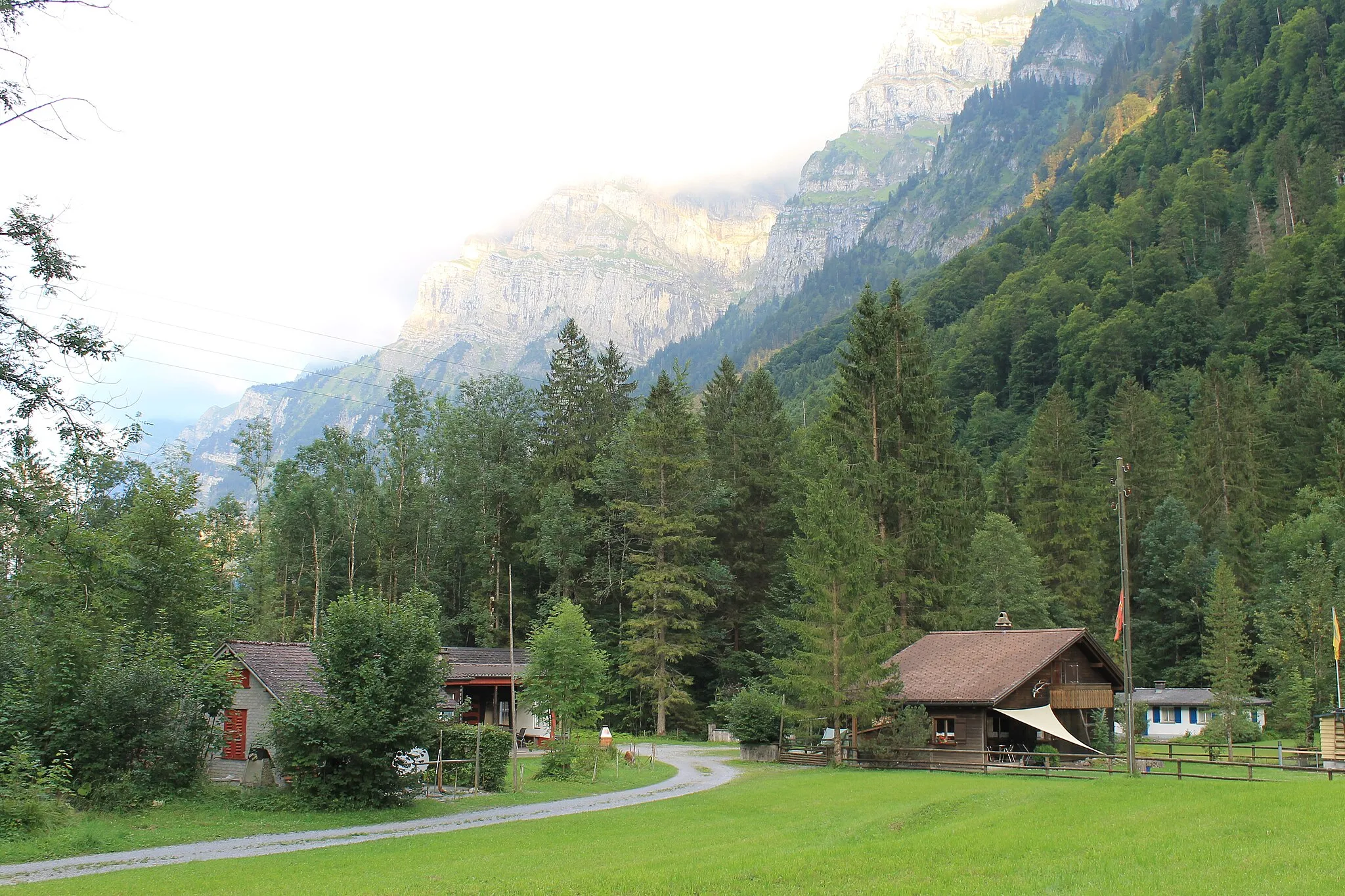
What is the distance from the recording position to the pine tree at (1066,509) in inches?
2446

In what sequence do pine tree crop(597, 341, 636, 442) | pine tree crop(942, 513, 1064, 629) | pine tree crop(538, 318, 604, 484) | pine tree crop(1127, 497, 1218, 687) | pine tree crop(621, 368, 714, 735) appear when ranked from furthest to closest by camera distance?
pine tree crop(1127, 497, 1218, 687), pine tree crop(597, 341, 636, 442), pine tree crop(538, 318, 604, 484), pine tree crop(942, 513, 1064, 629), pine tree crop(621, 368, 714, 735)

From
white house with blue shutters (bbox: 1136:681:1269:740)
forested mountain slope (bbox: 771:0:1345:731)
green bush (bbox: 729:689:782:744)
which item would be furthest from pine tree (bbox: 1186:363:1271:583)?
green bush (bbox: 729:689:782:744)

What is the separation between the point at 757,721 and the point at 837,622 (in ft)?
23.8

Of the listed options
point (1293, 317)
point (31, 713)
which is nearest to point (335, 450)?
point (31, 713)

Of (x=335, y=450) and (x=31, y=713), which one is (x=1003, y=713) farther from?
(x=335, y=450)

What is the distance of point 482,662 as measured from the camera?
A: 161 ft

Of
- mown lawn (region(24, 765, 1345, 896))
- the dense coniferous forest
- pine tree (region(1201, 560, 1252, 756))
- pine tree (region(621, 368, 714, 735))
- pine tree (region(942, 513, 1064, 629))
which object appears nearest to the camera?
mown lawn (region(24, 765, 1345, 896))

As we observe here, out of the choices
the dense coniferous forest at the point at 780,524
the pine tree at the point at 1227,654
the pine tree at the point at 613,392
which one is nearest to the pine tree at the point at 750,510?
the dense coniferous forest at the point at 780,524

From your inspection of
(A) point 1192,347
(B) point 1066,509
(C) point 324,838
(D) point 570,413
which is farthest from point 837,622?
(A) point 1192,347

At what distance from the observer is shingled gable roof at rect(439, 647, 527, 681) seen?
4477 centimetres

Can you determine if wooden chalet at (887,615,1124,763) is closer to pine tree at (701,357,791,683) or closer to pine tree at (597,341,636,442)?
pine tree at (701,357,791,683)

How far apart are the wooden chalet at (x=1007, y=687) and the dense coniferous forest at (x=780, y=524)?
2781 mm

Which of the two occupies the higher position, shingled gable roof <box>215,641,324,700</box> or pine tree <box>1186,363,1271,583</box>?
pine tree <box>1186,363,1271,583</box>

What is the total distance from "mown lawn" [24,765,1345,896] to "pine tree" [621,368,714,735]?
26.7 m
